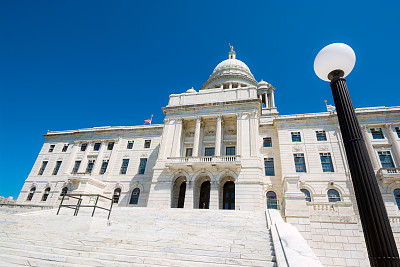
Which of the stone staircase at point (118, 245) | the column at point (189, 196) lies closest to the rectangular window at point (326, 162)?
the column at point (189, 196)

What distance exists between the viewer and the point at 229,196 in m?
23.5

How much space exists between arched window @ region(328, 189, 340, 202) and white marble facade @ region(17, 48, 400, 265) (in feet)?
1.14

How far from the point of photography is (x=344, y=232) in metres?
11.5

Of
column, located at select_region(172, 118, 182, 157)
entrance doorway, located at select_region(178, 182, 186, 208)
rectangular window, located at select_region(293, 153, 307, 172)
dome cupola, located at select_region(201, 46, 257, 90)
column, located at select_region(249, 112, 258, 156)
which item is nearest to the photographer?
column, located at select_region(249, 112, 258, 156)

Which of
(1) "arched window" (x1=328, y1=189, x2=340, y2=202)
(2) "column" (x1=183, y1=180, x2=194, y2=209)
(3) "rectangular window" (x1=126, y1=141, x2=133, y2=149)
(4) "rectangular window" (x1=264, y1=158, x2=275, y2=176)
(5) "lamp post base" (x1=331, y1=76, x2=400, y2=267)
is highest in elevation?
(3) "rectangular window" (x1=126, y1=141, x2=133, y2=149)

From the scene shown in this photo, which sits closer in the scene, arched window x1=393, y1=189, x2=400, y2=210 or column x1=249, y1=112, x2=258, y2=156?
arched window x1=393, y1=189, x2=400, y2=210

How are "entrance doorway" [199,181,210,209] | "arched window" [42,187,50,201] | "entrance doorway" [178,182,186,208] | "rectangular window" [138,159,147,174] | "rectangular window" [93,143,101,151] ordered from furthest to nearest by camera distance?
"rectangular window" [93,143,101,151]
"arched window" [42,187,50,201]
"rectangular window" [138,159,147,174]
"entrance doorway" [178,182,186,208]
"entrance doorway" [199,181,210,209]

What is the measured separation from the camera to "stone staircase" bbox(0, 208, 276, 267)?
5.97 m

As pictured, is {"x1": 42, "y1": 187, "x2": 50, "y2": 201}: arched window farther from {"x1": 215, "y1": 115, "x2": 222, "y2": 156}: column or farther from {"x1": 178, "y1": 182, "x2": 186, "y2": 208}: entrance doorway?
A: {"x1": 215, "y1": 115, "x2": 222, "y2": 156}: column

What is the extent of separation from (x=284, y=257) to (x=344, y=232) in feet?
26.7

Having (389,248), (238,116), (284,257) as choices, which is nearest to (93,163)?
(238,116)

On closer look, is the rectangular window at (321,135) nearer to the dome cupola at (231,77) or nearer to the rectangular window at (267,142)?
the rectangular window at (267,142)

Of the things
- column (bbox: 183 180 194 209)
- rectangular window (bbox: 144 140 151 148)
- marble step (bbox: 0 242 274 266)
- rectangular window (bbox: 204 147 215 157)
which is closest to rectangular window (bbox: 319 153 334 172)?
rectangular window (bbox: 204 147 215 157)

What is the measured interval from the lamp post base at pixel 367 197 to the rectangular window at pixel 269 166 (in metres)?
22.7
